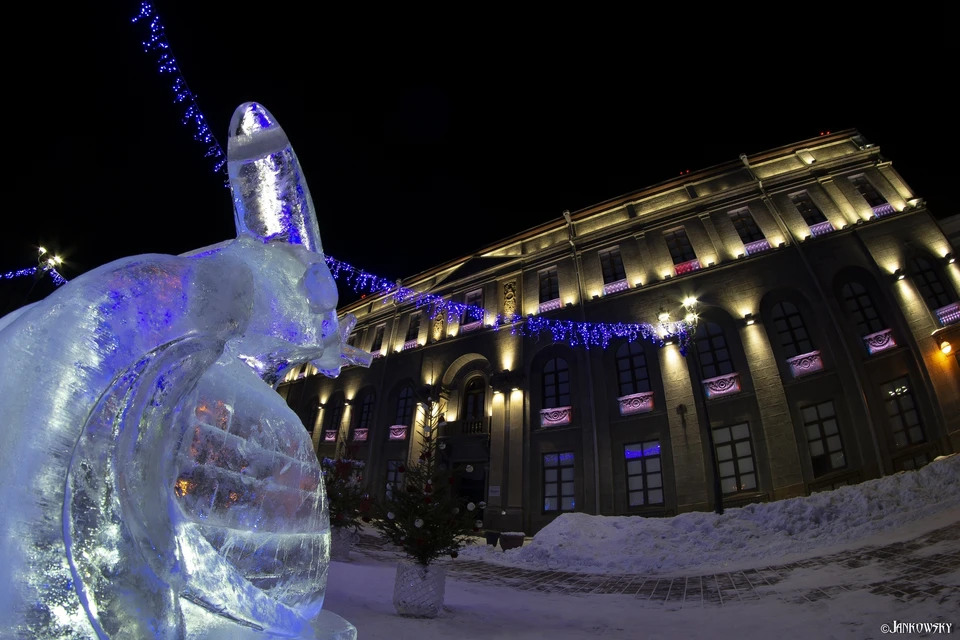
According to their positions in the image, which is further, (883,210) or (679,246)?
(679,246)

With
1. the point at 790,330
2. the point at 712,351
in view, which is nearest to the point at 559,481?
the point at 712,351

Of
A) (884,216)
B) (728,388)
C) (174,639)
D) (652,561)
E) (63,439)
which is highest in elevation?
(884,216)

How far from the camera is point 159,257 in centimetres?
88

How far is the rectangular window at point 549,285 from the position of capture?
2000 cm

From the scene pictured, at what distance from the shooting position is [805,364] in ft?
46.2

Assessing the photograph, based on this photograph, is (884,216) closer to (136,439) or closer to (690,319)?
(690,319)

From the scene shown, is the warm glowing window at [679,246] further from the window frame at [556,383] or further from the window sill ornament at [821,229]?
the window frame at [556,383]

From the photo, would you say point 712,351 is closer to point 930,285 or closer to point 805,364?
point 805,364

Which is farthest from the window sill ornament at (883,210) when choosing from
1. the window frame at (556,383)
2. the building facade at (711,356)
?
the window frame at (556,383)

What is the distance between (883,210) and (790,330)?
5.63 m

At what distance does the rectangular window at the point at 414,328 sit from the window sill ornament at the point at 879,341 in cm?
1889

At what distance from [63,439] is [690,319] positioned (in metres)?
15.3

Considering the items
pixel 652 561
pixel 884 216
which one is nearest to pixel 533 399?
pixel 652 561

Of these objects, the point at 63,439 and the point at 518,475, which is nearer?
the point at 63,439
